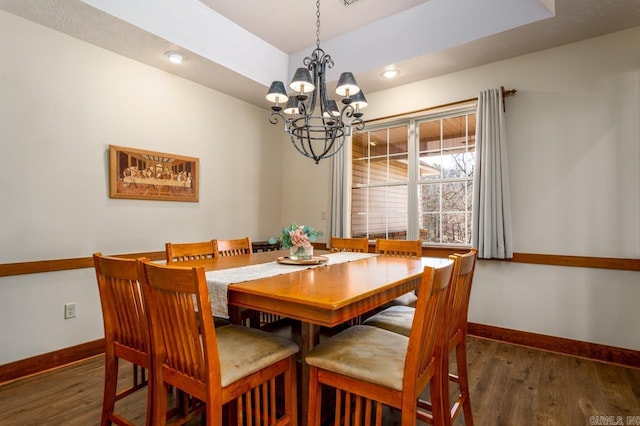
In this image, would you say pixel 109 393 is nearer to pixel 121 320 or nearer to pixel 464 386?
pixel 121 320

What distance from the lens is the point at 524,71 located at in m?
3.06

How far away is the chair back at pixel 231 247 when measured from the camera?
2646 millimetres

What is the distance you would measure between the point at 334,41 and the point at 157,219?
8.54 feet

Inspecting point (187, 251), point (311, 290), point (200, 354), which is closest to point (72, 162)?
point (187, 251)

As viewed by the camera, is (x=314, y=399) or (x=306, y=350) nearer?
(x=314, y=399)

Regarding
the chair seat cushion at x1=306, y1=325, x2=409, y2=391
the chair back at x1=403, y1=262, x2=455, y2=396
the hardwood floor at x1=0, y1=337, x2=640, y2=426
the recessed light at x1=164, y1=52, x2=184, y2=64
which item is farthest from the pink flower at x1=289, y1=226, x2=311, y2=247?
the recessed light at x1=164, y1=52, x2=184, y2=64

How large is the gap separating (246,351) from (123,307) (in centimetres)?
64

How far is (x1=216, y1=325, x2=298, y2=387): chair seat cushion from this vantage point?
133cm

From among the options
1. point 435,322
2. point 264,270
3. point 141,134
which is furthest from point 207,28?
point 435,322

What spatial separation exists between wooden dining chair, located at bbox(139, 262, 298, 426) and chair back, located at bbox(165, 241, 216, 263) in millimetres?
886

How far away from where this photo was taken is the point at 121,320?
1626 millimetres

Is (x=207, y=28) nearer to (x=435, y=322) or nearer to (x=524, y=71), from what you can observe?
(x=524, y=71)

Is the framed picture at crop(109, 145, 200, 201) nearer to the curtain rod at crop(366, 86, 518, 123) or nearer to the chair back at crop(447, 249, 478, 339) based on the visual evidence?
the curtain rod at crop(366, 86, 518, 123)

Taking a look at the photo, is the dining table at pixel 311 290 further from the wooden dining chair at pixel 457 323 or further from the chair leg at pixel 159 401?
the chair leg at pixel 159 401
